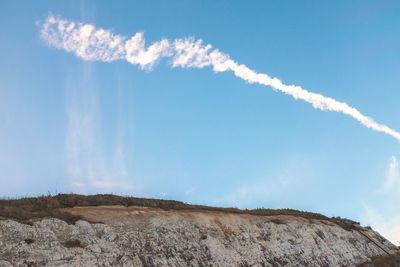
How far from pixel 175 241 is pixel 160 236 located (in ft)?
4.40

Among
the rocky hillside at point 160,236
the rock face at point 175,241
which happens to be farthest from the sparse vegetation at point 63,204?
the rock face at point 175,241

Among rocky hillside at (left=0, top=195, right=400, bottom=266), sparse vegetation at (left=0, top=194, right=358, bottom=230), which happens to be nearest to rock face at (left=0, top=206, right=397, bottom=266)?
rocky hillside at (left=0, top=195, right=400, bottom=266)

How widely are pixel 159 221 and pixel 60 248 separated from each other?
10.1m

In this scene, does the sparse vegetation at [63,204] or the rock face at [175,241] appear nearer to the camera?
the rock face at [175,241]

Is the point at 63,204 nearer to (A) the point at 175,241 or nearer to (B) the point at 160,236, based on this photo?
(B) the point at 160,236

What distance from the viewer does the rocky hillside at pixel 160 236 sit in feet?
92.8

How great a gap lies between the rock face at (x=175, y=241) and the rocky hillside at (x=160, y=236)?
56 millimetres

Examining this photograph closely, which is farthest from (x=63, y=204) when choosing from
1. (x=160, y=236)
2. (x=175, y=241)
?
(x=175, y=241)

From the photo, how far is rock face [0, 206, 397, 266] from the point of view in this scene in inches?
1100

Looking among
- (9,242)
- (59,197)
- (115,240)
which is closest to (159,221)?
(115,240)

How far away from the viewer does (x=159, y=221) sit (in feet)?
121

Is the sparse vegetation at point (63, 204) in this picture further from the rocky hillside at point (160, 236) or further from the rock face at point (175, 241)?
the rock face at point (175, 241)

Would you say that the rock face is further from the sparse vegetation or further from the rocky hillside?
the sparse vegetation

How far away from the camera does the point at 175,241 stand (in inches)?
1412
